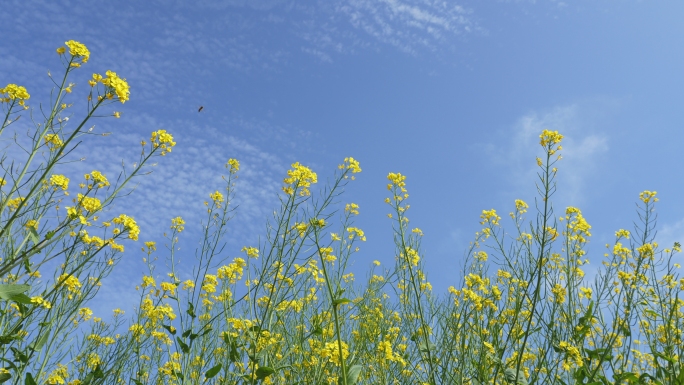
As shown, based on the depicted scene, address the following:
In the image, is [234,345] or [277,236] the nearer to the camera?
[234,345]

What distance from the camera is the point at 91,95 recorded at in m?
2.14

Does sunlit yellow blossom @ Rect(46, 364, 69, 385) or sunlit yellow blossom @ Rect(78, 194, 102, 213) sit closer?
sunlit yellow blossom @ Rect(78, 194, 102, 213)

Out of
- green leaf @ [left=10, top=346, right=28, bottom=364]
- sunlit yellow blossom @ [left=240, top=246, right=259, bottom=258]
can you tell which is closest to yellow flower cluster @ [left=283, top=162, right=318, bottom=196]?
sunlit yellow blossom @ [left=240, top=246, right=259, bottom=258]

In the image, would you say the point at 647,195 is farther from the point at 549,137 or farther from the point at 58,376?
the point at 58,376

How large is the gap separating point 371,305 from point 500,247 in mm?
1590

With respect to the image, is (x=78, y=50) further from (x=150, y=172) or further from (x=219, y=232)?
(x=219, y=232)

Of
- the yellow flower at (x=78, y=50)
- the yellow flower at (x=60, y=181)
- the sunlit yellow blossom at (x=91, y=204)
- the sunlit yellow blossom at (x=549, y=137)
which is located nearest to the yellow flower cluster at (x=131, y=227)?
the sunlit yellow blossom at (x=91, y=204)

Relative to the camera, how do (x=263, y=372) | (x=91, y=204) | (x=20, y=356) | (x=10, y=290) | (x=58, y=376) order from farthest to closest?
(x=58, y=376) < (x=20, y=356) < (x=91, y=204) < (x=263, y=372) < (x=10, y=290)

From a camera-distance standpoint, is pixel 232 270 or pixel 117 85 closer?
pixel 117 85

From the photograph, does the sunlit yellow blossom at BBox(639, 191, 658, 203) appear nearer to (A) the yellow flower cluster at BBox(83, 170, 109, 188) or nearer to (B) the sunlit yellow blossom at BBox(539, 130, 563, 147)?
(B) the sunlit yellow blossom at BBox(539, 130, 563, 147)

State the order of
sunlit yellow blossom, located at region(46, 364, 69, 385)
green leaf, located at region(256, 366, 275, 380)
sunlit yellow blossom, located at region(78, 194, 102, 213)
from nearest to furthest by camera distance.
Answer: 1. green leaf, located at region(256, 366, 275, 380)
2. sunlit yellow blossom, located at region(78, 194, 102, 213)
3. sunlit yellow blossom, located at region(46, 364, 69, 385)

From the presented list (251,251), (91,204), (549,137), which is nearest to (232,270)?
(251,251)

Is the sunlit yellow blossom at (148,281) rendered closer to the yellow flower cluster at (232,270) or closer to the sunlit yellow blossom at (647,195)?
the yellow flower cluster at (232,270)

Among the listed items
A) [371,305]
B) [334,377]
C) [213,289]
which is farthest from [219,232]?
[371,305]
